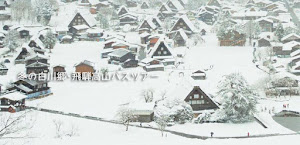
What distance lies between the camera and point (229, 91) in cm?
3228

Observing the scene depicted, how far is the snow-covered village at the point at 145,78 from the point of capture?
28.6m

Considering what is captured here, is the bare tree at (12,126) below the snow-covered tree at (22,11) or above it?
below

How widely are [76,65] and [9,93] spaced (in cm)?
998

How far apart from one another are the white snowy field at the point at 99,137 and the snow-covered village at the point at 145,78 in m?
0.07

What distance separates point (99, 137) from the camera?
25.9 metres

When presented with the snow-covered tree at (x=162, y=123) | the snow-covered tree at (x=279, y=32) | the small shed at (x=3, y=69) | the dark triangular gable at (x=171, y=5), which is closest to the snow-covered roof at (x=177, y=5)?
the dark triangular gable at (x=171, y=5)

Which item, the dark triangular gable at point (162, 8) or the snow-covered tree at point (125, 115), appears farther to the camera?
the dark triangular gable at point (162, 8)

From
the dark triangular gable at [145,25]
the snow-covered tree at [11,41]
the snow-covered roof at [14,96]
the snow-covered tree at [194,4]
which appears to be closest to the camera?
the snow-covered roof at [14,96]

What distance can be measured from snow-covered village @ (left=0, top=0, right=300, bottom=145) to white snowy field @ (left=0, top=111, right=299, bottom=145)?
7 centimetres

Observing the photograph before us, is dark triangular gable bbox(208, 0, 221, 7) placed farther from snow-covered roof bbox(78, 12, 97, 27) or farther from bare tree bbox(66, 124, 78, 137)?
bare tree bbox(66, 124, 78, 137)

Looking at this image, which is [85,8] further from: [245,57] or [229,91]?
[229,91]

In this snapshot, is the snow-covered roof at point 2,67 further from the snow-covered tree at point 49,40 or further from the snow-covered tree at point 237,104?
the snow-covered tree at point 237,104

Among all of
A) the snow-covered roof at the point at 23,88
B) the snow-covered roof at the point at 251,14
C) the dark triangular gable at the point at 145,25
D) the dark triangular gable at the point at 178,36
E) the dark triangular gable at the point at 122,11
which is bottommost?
the snow-covered roof at the point at 23,88

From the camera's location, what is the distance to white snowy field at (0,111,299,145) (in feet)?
76.1
